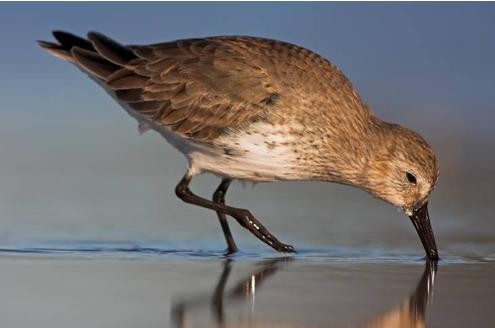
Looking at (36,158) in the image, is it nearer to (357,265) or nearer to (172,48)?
(172,48)

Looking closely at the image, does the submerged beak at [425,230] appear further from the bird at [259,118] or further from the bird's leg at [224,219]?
the bird's leg at [224,219]

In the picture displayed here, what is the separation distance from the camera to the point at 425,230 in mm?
8070

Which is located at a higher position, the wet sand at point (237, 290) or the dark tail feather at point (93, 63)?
the dark tail feather at point (93, 63)

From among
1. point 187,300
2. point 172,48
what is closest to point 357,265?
point 187,300

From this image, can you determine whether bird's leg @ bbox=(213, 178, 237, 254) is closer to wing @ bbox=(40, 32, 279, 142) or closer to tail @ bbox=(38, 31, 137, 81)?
wing @ bbox=(40, 32, 279, 142)

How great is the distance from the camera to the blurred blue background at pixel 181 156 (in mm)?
8602

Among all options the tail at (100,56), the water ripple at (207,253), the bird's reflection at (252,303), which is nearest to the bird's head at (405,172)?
the water ripple at (207,253)

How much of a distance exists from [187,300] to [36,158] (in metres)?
4.80

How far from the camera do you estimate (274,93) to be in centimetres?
795

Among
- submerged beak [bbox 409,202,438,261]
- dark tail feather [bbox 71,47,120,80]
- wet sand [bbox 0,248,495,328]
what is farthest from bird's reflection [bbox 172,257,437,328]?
dark tail feather [bbox 71,47,120,80]

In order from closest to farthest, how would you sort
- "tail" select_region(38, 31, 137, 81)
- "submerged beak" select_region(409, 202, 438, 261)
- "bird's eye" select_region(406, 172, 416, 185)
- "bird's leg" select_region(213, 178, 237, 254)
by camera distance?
1. "submerged beak" select_region(409, 202, 438, 261)
2. "bird's leg" select_region(213, 178, 237, 254)
3. "bird's eye" select_region(406, 172, 416, 185)
4. "tail" select_region(38, 31, 137, 81)

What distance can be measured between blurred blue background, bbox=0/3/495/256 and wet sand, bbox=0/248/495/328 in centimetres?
68

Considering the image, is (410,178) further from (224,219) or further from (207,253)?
(207,253)

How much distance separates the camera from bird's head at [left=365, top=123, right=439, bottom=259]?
8031mm
